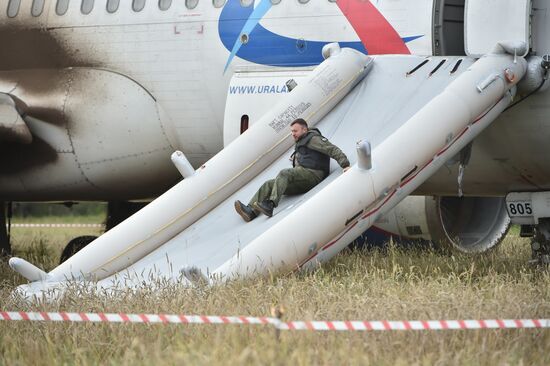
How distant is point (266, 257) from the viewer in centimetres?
1055

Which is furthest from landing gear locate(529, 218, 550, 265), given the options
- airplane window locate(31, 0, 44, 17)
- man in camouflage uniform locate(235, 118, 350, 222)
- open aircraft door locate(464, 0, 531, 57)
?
airplane window locate(31, 0, 44, 17)

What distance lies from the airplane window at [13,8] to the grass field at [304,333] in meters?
5.92

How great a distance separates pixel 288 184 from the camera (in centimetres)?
1184

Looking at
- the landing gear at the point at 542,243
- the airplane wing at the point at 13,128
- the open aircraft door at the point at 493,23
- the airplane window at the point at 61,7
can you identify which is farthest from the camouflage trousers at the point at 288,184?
the airplane window at the point at 61,7

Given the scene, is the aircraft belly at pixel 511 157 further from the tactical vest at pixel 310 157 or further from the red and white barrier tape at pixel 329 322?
the red and white barrier tape at pixel 329 322

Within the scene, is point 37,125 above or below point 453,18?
below

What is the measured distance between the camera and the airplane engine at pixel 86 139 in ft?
49.9

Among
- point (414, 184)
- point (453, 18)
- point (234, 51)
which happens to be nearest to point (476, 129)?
point (414, 184)

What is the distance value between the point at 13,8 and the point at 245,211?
6.24 m

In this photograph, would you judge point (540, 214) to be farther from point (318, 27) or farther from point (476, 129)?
point (318, 27)

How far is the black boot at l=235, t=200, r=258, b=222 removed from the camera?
1180cm

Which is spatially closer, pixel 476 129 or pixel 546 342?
pixel 546 342

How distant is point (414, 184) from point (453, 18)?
2468 millimetres

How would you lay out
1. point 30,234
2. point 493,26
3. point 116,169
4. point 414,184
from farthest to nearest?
point 30,234
point 116,169
point 493,26
point 414,184
